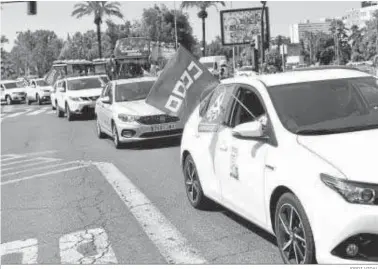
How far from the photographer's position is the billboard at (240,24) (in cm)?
3575

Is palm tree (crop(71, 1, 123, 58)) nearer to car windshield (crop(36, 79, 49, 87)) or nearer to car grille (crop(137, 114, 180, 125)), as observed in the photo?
car windshield (crop(36, 79, 49, 87))

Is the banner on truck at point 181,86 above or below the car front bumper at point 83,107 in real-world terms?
above


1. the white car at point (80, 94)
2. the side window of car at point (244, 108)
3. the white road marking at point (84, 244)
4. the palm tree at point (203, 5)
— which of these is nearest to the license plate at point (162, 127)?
the white road marking at point (84, 244)

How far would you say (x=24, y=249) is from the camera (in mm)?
5836

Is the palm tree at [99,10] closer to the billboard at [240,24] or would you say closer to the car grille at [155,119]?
the billboard at [240,24]

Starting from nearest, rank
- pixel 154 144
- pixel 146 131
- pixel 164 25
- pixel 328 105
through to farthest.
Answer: pixel 328 105 → pixel 146 131 → pixel 154 144 → pixel 164 25

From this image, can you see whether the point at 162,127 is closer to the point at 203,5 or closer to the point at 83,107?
the point at 83,107

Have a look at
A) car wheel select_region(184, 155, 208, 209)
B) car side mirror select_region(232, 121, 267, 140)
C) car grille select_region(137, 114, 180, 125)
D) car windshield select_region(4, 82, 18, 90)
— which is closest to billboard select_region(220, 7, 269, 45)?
car windshield select_region(4, 82, 18, 90)

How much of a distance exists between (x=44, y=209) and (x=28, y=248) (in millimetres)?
1837

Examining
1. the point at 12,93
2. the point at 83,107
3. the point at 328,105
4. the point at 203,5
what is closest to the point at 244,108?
the point at 328,105

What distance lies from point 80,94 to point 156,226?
17.1 meters

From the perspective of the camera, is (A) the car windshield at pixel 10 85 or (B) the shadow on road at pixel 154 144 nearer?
(B) the shadow on road at pixel 154 144

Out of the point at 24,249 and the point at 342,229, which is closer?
the point at 342,229

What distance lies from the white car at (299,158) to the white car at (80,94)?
16438 mm
